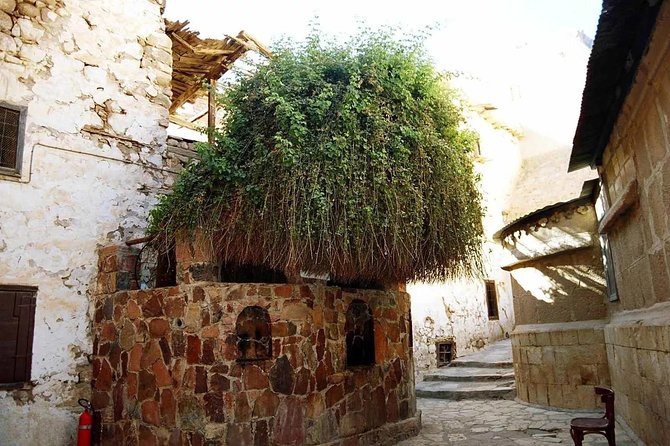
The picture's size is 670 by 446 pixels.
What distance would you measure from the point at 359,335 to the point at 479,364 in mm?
6785

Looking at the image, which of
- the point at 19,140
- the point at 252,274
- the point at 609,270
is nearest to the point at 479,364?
the point at 609,270

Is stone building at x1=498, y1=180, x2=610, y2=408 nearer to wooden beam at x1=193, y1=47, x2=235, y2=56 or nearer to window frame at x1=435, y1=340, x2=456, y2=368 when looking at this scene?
window frame at x1=435, y1=340, x2=456, y2=368

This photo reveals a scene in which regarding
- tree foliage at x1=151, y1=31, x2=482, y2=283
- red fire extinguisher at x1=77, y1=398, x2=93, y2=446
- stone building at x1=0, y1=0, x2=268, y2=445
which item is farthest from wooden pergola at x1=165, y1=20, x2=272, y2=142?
red fire extinguisher at x1=77, y1=398, x2=93, y2=446

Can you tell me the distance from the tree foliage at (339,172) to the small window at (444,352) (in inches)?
306

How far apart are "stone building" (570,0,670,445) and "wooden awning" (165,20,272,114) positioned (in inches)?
219

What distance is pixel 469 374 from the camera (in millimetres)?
11844

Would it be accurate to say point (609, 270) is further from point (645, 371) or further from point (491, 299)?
point (491, 299)

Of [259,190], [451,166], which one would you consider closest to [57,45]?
[259,190]

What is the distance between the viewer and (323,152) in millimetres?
5664

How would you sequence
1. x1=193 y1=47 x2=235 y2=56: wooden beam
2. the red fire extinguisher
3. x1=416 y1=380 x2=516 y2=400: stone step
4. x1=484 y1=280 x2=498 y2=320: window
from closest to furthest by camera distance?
the red fire extinguisher, x1=193 y1=47 x2=235 y2=56: wooden beam, x1=416 y1=380 x2=516 y2=400: stone step, x1=484 y1=280 x2=498 y2=320: window

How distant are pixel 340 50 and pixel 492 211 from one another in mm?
12924

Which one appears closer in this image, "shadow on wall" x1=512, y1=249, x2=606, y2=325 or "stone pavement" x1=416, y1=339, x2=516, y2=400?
"shadow on wall" x1=512, y1=249, x2=606, y2=325

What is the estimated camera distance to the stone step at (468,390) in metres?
10.3

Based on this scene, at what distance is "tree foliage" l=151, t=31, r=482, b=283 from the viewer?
18.4 ft
